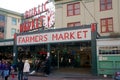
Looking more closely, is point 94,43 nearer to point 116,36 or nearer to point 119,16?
point 116,36

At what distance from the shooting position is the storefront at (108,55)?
82.0 ft

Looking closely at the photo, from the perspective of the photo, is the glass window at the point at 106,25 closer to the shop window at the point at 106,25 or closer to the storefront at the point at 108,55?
the shop window at the point at 106,25

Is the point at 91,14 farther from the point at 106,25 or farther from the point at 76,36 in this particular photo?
the point at 76,36

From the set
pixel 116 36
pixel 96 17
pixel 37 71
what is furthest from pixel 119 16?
pixel 37 71

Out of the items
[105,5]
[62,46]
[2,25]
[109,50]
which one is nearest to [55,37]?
[62,46]

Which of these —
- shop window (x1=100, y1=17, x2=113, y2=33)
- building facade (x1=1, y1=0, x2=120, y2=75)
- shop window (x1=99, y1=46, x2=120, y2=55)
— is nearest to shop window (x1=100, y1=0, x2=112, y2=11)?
building facade (x1=1, y1=0, x2=120, y2=75)

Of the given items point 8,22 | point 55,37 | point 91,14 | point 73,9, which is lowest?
point 55,37

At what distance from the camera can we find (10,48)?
136ft

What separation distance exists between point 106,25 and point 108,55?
8.30m

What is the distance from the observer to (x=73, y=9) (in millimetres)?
36094

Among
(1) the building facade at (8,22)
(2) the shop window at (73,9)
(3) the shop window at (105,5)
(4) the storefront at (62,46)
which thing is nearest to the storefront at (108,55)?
(4) the storefront at (62,46)

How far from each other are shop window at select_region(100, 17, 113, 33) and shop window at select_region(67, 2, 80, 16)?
425 centimetres

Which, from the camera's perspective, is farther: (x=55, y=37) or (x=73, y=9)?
(x=73, y=9)

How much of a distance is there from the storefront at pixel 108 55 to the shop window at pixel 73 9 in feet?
35.2
